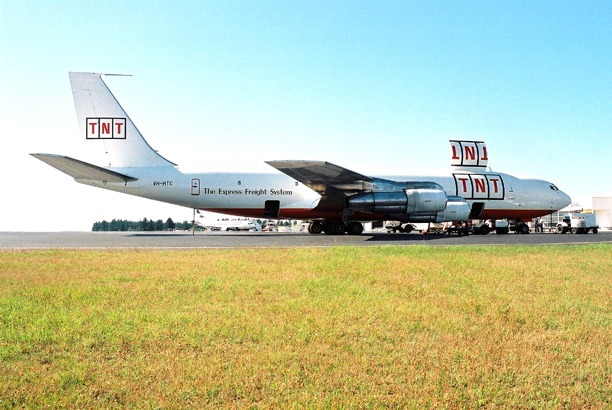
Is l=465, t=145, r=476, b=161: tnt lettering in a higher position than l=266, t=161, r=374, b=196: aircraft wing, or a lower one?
higher

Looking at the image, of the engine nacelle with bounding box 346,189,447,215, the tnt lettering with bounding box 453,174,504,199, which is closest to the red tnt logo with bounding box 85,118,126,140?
the engine nacelle with bounding box 346,189,447,215

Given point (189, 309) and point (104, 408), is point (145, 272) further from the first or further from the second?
point (104, 408)

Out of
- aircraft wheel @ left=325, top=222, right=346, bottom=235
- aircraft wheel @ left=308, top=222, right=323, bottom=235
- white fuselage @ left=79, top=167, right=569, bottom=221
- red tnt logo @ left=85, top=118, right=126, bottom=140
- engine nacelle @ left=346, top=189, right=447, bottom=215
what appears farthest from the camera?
aircraft wheel @ left=308, top=222, right=323, bottom=235

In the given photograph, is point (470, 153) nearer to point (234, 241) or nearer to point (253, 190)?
point (253, 190)

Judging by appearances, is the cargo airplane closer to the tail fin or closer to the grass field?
the tail fin

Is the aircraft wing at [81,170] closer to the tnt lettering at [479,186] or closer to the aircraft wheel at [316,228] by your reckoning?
the aircraft wheel at [316,228]

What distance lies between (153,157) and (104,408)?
23.6 metres

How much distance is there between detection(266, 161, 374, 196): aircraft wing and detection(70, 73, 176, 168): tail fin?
802 centimetres

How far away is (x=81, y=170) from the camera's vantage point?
22391mm

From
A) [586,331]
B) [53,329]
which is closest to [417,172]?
[586,331]

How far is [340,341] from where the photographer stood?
15.8ft

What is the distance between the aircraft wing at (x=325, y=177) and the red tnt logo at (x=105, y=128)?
366 inches

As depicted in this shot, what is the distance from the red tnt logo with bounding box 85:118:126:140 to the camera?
80.7 feet

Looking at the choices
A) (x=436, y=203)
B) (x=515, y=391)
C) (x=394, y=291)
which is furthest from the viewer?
(x=436, y=203)
